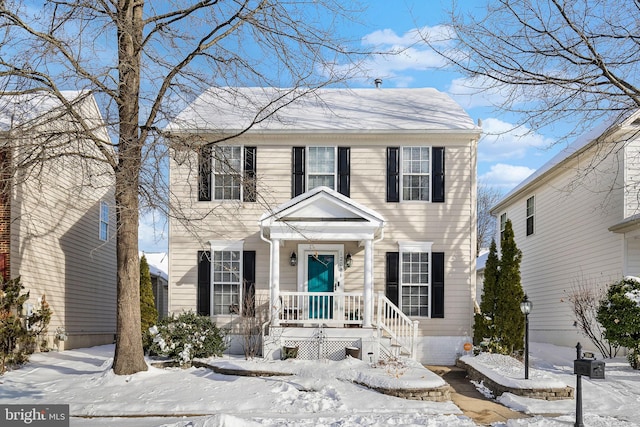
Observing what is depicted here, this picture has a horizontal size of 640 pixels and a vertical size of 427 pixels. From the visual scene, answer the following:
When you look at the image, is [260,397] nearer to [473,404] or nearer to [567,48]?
[473,404]

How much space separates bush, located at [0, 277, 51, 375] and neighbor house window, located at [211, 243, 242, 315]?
4048mm

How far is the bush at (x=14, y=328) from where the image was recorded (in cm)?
1298

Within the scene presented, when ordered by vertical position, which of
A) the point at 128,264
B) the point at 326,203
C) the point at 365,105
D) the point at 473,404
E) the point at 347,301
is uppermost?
the point at 365,105

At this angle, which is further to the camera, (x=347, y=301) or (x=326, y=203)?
(x=347, y=301)

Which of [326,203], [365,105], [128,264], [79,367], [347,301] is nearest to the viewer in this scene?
[128,264]

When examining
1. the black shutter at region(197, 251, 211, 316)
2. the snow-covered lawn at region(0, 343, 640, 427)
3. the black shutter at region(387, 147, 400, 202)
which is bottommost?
the snow-covered lawn at region(0, 343, 640, 427)

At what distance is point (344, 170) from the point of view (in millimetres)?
16016

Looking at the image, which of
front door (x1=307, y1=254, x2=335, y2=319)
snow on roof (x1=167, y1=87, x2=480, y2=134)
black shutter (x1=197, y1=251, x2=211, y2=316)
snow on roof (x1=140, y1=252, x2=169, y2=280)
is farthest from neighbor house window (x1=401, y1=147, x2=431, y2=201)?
snow on roof (x1=140, y1=252, x2=169, y2=280)

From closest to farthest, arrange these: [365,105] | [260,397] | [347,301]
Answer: [260,397] → [347,301] → [365,105]

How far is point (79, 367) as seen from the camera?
13383mm

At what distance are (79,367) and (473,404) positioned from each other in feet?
26.3

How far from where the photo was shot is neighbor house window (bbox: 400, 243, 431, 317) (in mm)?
15664

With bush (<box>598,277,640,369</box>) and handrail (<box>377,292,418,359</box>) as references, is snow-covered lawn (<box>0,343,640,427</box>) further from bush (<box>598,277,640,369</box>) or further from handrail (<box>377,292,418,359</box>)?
handrail (<box>377,292,418,359</box>)

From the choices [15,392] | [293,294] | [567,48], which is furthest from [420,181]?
[15,392]
